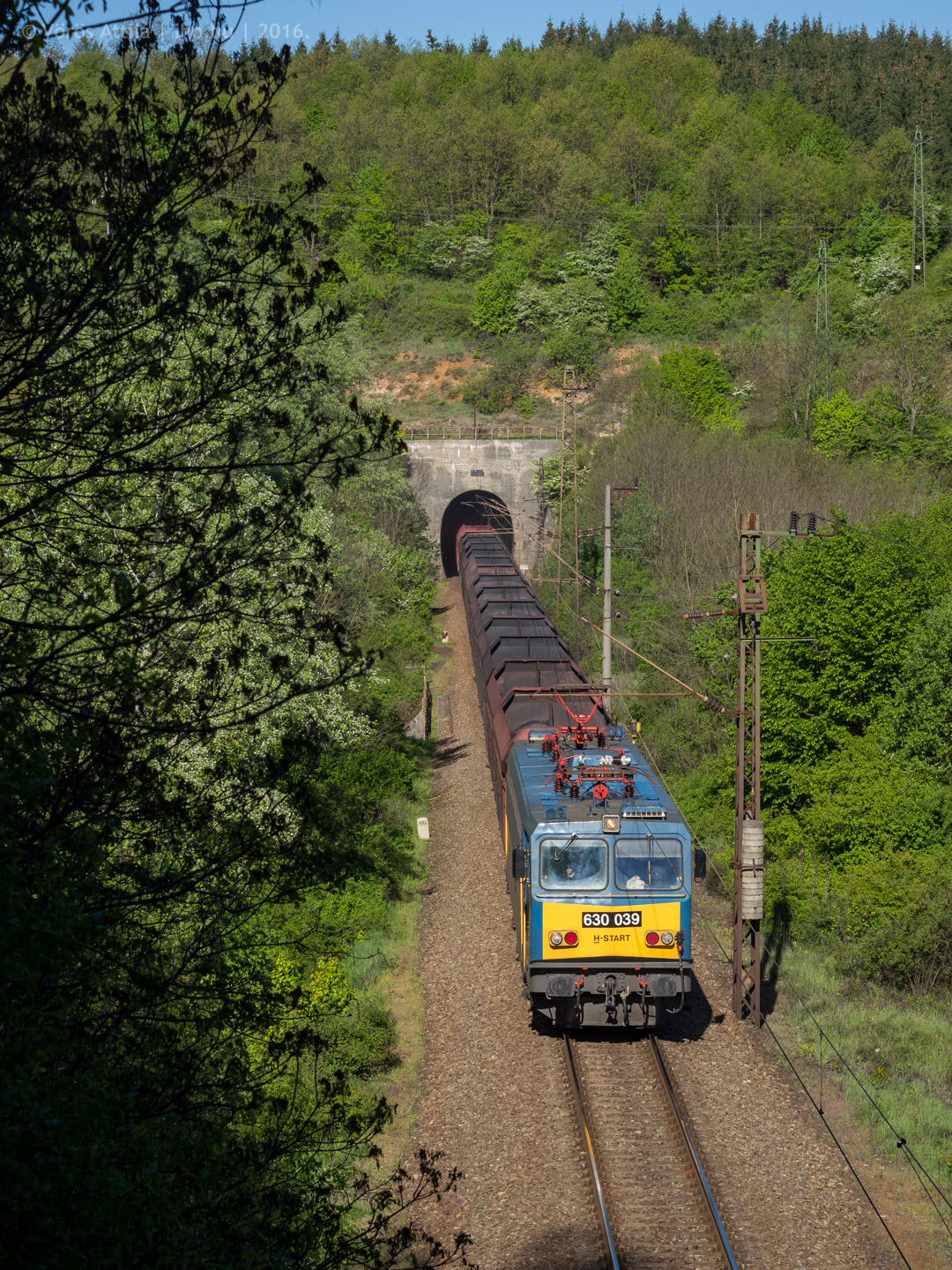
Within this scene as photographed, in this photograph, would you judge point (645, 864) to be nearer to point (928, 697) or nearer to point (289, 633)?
point (289, 633)

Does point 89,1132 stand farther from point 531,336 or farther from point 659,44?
point 659,44

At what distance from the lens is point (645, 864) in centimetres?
1421

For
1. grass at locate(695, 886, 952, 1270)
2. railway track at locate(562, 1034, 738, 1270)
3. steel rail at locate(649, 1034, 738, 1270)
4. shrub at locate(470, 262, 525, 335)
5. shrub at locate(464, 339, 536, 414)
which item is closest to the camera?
steel rail at locate(649, 1034, 738, 1270)

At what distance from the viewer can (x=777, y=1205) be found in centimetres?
1177

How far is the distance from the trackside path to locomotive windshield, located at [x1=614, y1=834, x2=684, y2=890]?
2.59 m

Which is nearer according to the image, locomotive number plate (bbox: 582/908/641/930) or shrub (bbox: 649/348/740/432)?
locomotive number plate (bbox: 582/908/641/930)

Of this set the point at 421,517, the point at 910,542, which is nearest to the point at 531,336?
the point at 421,517

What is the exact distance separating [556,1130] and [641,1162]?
117 cm

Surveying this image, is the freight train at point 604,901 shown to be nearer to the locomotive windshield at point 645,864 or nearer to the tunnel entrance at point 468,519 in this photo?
the locomotive windshield at point 645,864

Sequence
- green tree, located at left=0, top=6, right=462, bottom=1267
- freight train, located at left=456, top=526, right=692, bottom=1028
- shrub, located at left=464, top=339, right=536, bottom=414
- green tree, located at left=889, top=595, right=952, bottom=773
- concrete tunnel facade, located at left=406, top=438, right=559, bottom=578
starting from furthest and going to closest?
shrub, located at left=464, top=339, right=536, bottom=414 → concrete tunnel facade, located at left=406, top=438, right=559, bottom=578 → green tree, located at left=889, top=595, right=952, bottom=773 → freight train, located at left=456, top=526, right=692, bottom=1028 → green tree, located at left=0, top=6, right=462, bottom=1267

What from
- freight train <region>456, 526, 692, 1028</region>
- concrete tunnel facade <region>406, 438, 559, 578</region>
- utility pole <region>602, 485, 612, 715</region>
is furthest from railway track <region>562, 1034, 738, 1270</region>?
concrete tunnel facade <region>406, 438, 559, 578</region>

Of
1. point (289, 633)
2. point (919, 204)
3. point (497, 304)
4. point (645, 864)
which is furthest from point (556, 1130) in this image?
point (919, 204)

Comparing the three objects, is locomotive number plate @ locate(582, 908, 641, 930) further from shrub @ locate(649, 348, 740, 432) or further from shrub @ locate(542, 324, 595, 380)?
shrub @ locate(542, 324, 595, 380)

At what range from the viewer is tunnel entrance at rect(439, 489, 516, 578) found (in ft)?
201
